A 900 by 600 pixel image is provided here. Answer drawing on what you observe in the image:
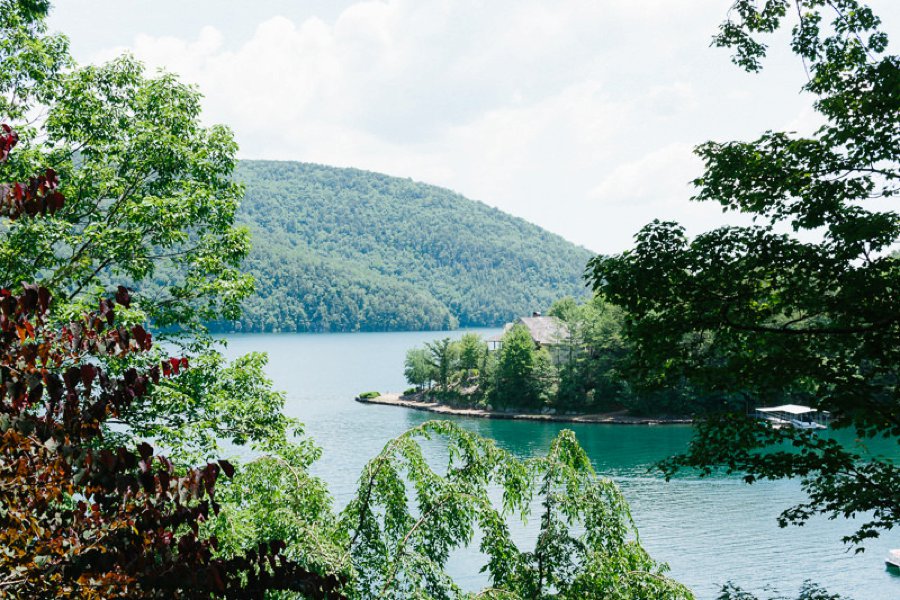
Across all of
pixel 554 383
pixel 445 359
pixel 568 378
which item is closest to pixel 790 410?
pixel 568 378

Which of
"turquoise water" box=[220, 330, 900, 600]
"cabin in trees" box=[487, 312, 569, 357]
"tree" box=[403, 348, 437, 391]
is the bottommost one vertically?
"turquoise water" box=[220, 330, 900, 600]

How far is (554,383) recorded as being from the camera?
60.8m

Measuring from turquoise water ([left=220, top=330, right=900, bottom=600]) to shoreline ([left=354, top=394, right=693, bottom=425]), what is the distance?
1413 millimetres

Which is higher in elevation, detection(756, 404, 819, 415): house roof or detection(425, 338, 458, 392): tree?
detection(425, 338, 458, 392): tree

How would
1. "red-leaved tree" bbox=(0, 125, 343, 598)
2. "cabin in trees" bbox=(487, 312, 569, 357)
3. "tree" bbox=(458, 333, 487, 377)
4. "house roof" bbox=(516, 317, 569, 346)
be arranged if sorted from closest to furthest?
"red-leaved tree" bbox=(0, 125, 343, 598) → "cabin in trees" bbox=(487, 312, 569, 357) → "house roof" bbox=(516, 317, 569, 346) → "tree" bbox=(458, 333, 487, 377)

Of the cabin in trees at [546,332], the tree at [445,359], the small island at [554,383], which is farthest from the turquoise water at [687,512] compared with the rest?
the cabin in trees at [546,332]

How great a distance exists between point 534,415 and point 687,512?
29297 mm

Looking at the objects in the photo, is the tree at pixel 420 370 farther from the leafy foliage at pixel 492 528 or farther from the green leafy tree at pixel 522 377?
the leafy foliage at pixel 492 528

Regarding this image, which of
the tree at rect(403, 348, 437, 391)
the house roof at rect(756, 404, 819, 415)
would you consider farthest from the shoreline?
the house roof at rect(756, 404, 819, 415)

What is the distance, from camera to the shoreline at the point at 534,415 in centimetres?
5369

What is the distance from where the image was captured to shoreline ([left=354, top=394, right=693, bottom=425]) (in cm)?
5369

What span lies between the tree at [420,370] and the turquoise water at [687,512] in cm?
761

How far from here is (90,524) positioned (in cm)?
352

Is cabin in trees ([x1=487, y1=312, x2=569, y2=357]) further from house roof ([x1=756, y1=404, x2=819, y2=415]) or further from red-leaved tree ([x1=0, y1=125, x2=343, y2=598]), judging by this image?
red-leaved tree ([x1=0, y1=125, x2=343, y2=598])
